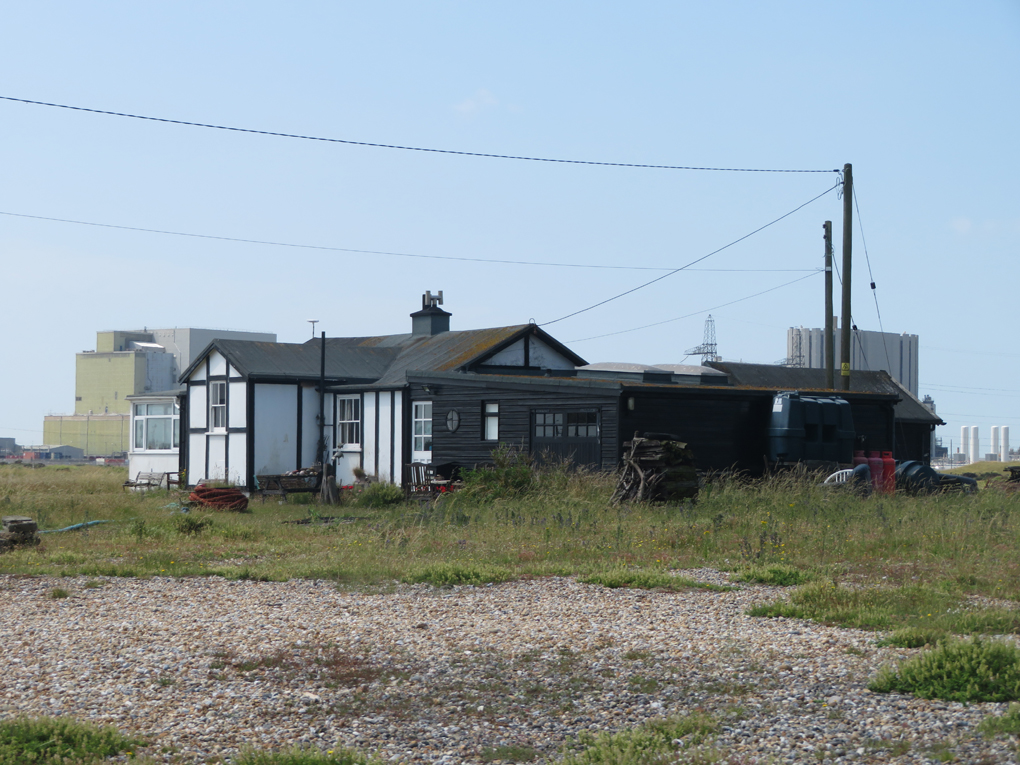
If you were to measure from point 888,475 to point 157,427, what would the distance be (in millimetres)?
23221

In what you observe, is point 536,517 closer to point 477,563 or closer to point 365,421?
point 477,563

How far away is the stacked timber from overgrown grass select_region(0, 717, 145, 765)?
43.2 ft

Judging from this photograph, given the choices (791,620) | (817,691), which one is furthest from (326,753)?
(791,620)

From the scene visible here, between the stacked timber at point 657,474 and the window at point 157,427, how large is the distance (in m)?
19.1

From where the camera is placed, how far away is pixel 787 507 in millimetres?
16188

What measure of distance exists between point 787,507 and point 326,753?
12.3 meters

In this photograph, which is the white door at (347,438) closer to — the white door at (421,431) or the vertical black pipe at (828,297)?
the white door at (421,431)

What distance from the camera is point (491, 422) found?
24719mm

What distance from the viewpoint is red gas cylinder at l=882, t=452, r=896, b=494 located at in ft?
69.9

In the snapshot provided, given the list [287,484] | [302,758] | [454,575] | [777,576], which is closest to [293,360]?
[287,484]

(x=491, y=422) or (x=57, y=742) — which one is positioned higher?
(x=491, y=422)

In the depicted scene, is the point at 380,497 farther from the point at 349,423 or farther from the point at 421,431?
the point at 349,423

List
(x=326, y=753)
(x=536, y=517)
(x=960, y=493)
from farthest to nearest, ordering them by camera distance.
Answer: (x=960, y=493) < (x=536, y=517) < (x=326, y=753)

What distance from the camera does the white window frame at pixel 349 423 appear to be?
1142 inches
